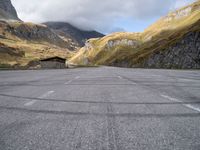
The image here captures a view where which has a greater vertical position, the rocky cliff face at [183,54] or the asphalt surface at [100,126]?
the rocky cliff face at [183,54]

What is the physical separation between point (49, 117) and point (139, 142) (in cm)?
229

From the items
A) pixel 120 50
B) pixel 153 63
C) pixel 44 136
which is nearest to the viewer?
pixel 44 136

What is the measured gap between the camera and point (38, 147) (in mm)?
3572

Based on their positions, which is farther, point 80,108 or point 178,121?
point 80,108

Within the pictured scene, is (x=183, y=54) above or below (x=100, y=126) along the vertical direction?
above

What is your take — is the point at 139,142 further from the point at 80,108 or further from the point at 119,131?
the point at 80,108

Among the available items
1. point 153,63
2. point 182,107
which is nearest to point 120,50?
point 153,63

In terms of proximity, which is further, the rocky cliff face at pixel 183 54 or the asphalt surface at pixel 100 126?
the rocky cliff face at pixel 183 54

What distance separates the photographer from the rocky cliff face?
69.7m

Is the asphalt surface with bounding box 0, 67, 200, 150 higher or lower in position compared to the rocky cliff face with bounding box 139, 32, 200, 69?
lower

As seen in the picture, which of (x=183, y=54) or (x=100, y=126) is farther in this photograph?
(x=183, y=54)

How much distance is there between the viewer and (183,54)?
75438 millimetres

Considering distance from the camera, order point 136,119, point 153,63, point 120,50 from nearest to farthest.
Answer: point 136,119
point 153,63
point 120,50

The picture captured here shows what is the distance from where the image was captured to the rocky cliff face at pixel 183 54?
2744 inches
